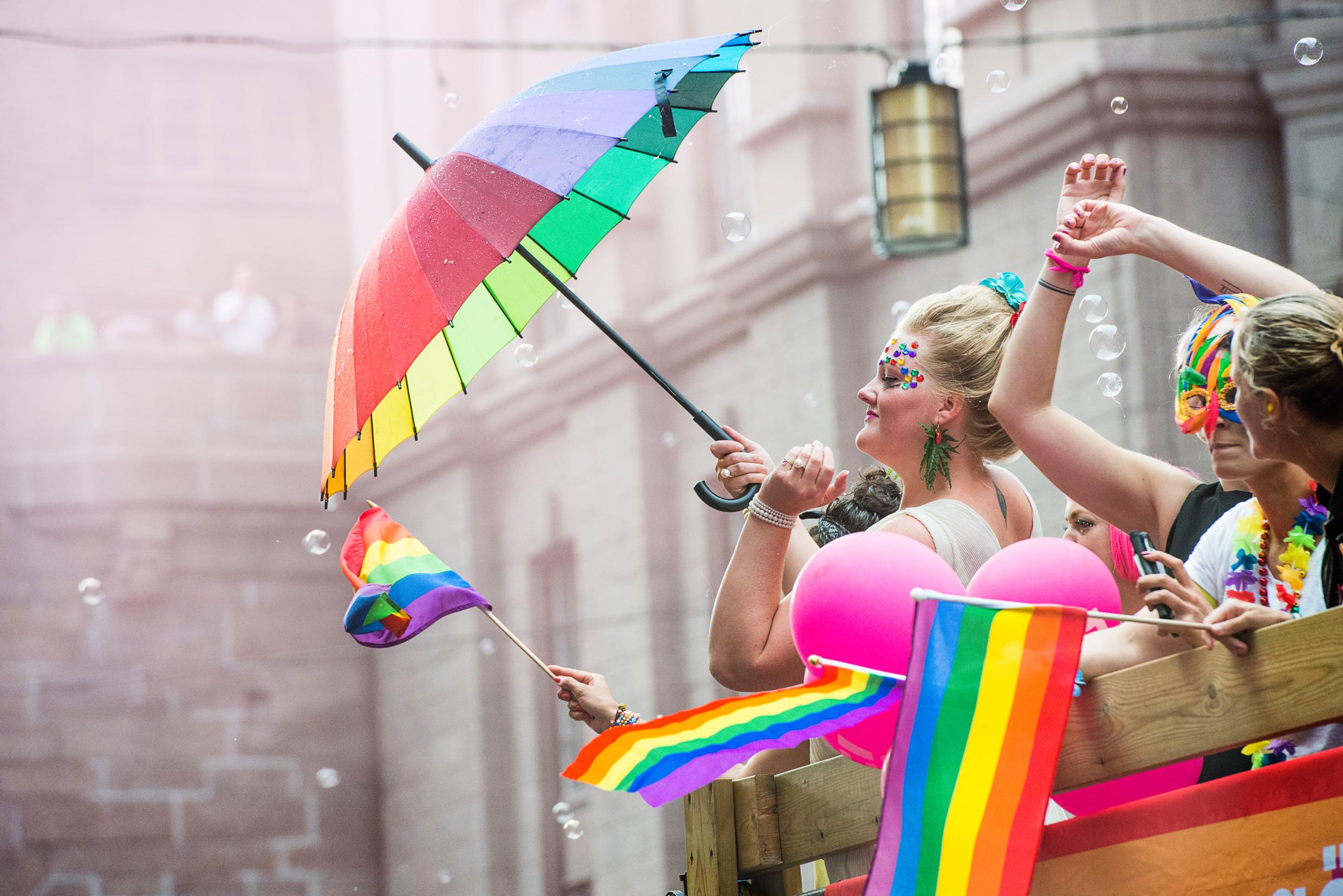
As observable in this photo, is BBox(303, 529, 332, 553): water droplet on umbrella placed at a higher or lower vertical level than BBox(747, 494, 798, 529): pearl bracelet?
higher

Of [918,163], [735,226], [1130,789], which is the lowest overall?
[1130,789]

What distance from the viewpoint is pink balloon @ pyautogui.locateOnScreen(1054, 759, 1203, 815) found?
237cm

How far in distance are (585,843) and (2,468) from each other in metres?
6.50

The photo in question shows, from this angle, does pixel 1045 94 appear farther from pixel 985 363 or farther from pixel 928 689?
pixel 928 689

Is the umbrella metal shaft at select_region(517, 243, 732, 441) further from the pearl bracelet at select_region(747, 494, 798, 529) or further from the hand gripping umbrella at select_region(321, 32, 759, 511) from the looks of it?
the pearl bracelet at select_region(747, 494, 798, 529)

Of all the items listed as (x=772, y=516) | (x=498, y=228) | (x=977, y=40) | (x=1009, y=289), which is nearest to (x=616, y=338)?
(x=498, y=228)

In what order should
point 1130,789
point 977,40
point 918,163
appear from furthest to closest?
point 977,40 < point 918,163 < point 1130,789

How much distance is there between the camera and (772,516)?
2.87 m

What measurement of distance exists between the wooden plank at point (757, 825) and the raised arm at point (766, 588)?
167 mm

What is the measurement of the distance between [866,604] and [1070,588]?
1.01 ft

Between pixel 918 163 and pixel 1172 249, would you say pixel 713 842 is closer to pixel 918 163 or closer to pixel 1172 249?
pixel 1172 249

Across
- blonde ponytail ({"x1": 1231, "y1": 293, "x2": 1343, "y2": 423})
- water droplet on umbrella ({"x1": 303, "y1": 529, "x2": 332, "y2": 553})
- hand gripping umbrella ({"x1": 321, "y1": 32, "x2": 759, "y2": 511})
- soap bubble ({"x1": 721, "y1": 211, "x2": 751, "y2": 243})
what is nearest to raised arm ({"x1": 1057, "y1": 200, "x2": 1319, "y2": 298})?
blonde ponytail ({"x1": 1231, "y1": 293, "x2": 1343, "y2": 423})

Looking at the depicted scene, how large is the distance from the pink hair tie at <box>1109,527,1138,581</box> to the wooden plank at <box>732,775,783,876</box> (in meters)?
0.97

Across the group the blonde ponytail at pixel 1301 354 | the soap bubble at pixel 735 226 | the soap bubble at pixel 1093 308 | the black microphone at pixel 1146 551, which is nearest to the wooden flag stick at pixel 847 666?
the black microphone at pixel 1146 551
